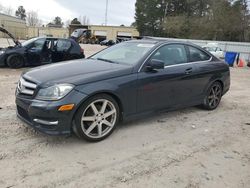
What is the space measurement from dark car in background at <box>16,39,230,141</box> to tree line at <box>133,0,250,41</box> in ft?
108

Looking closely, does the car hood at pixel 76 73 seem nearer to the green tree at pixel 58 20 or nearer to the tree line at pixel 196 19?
the tree line at pixel 196 19

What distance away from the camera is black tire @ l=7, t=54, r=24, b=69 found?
10.2 meters

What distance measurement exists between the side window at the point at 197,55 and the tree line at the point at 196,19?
32217mm

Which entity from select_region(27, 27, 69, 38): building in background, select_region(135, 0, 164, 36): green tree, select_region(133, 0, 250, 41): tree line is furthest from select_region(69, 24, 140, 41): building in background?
select_region(135, 0, 164, 36): green tree

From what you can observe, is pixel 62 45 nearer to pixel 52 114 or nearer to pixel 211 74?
pixel 211 74

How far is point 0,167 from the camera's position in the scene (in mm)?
3074

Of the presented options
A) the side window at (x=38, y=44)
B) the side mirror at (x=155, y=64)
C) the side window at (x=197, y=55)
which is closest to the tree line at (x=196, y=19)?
the side window at (x=38, y=44)

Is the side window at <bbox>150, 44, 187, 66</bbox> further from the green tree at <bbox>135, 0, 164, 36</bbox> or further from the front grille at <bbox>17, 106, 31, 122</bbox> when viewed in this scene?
the green tree at <bbox>135, 0, 164, 36</bbox>

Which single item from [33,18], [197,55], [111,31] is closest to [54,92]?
[197,55]

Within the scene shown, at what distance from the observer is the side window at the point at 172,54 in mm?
4592

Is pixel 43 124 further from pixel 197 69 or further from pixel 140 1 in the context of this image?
pixel 140 1

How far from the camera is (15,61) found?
404 inches

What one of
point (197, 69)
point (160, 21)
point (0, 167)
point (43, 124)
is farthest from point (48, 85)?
point (160, 21)

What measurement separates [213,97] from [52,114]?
3.66 metres
